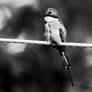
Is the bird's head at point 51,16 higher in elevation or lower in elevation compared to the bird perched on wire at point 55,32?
higher

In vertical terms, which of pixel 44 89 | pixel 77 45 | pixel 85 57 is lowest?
pixel 44 89

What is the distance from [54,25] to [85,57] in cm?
314

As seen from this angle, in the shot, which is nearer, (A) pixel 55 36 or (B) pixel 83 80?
(A) pixel 55 36

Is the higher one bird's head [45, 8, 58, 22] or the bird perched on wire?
bird's head [45, 8, 58, 22]

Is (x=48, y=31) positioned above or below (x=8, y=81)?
above

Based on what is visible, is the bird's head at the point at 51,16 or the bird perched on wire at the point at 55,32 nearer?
the bird perched on wire at the point at 55,32

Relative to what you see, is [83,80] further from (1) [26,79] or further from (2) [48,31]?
(2) [48,31]

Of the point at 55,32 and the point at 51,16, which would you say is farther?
the point at 51,16

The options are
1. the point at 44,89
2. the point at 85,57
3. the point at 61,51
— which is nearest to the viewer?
the point at 61,51

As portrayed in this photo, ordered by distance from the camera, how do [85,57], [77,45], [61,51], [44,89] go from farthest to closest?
[44,89] → [85,57] → [61,51] → [77,45]

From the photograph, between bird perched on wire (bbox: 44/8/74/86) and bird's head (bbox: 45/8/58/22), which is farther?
bird's head (bbox: 45/8/58/22)

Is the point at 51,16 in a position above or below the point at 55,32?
above

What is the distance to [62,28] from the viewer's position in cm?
488

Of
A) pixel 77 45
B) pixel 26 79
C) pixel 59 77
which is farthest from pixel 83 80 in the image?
pixel 77 45
